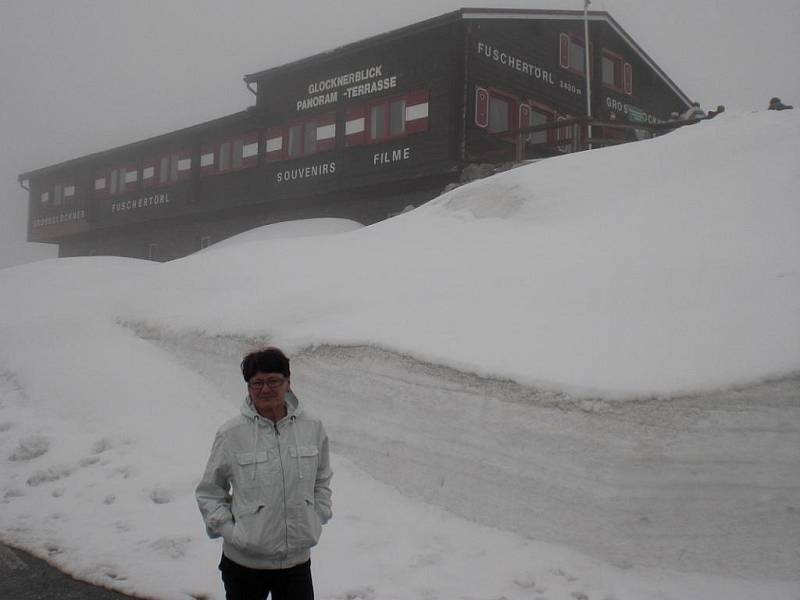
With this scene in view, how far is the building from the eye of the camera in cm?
1950

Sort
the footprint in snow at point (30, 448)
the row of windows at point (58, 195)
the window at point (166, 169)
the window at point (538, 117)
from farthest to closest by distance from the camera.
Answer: the row of windows at point (58, 195) < the window at point (166, 169) < the window at point (538, 117) < the footprint in snow at point (30, 448)

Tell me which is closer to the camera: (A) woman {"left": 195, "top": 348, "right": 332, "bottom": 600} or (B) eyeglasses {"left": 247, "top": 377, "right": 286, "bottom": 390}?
(A) woman {"left": 195, "top": 348, "right": 332, "bottom": 600}

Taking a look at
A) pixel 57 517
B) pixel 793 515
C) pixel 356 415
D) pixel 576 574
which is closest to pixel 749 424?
pixel 793 515

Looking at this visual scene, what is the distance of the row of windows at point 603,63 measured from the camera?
23109 mm

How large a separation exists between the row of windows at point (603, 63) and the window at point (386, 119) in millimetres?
5871

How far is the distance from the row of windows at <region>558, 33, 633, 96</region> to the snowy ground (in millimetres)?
13948

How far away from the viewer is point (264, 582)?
3133mm

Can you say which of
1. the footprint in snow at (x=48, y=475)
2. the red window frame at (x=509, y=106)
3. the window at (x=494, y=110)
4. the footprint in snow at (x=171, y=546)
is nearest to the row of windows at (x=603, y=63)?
Answer: the red window frame at (x=509, y=106)

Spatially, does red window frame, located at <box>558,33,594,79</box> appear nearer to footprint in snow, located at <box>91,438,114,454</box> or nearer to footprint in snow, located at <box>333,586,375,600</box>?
footprint in snow, located at <box>91,438,114,454</box>

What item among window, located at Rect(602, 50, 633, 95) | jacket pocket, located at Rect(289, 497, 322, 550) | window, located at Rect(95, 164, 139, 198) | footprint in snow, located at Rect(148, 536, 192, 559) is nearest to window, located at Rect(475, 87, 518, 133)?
window, located at Rect(602, 50, 633, 95)

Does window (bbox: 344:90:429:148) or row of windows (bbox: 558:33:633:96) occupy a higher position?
row of windows (bbox: 558:33:633:96)

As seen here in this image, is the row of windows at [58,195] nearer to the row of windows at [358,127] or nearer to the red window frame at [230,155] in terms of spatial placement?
the red window frame at [230,155]

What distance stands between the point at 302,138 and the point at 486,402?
18.2 m

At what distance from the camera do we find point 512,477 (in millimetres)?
5758
